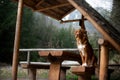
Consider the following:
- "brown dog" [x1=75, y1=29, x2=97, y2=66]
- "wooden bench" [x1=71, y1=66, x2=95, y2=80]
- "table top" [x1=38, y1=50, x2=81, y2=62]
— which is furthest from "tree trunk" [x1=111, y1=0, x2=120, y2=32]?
"wooden bench" [x1=71, y1=66, x2=95, y2=80]

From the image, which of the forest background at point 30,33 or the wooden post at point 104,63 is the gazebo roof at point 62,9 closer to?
the wooden post at point 104,63

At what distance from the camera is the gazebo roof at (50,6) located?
8117 mm

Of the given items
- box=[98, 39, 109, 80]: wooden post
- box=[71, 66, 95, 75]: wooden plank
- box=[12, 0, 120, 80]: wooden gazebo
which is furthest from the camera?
box=[71, 66, 95, 75]: wooden plank

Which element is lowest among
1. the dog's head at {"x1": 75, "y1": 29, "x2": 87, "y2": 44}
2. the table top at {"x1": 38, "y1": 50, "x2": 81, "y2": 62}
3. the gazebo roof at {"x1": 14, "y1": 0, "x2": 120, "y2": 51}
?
the table top at {"x1": 38, "y1": 50, "x2": 81, "y2": 62}

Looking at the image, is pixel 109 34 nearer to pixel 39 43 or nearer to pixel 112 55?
pixel 112 55

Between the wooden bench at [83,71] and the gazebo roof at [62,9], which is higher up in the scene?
the gazebo roof at [62,9]

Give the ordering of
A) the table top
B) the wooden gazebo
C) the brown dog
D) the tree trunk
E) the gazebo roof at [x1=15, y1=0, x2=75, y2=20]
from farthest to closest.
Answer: the tree trunk < the gazebo roof at [x1=15, y1=0, x2=75, y2=20] < the brown dog < the table top < the wooden gazebo

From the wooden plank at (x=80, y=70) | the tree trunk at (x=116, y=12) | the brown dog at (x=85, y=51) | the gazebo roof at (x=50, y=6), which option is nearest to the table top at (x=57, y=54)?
the brown dog at (x=85, y=51)

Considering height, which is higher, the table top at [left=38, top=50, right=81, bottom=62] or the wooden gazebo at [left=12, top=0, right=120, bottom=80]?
the wooden gazebo at [left=12, top=0, right=120, bottom=80]

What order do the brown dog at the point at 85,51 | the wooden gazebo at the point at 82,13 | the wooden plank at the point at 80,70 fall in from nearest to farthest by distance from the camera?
1. the wooden gazebo at the point at 82,13
2. the wooden plank at the point at 80,70
3. the brown dog at the point at 85,51

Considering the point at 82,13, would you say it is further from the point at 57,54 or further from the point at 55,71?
the point at 55,71

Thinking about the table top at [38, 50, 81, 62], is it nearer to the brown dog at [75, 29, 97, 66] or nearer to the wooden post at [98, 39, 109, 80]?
the brown dog at [75, 29, 97, 66]

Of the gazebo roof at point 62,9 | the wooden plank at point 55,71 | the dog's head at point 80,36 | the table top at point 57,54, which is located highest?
Answer: the gazebo roof at point 62,9

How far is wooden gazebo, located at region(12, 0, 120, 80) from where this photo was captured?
5.68 metres
